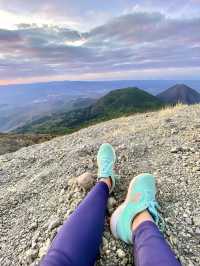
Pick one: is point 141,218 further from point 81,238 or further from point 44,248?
point 44,248

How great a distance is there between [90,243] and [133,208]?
791 millimetres

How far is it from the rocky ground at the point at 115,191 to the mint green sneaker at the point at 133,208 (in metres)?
0.19

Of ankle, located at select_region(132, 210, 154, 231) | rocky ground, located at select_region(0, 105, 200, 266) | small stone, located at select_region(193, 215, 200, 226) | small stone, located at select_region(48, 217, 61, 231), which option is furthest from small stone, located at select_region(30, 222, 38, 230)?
small stone, located at select_region(193, 215, 200, 226)

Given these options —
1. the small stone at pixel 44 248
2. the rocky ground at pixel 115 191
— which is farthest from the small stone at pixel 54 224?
the small stone at pixel 44 248

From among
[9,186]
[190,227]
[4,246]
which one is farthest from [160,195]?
[9,186]

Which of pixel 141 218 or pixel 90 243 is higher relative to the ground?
pixel 141 218

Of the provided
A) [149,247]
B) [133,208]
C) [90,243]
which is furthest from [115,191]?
[149,247]

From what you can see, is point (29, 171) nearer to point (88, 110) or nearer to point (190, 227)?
point (190, 227)

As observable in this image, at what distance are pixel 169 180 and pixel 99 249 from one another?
1.98 metres

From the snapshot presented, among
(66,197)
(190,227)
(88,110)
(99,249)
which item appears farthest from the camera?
(88,110)

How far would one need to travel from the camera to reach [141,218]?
3.65 m

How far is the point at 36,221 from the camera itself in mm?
4711

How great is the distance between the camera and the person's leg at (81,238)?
9.68 feet

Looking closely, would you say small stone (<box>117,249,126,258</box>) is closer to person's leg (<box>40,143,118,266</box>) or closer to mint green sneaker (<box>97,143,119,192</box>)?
person's leg (<box>40,143,118,266</box>)
